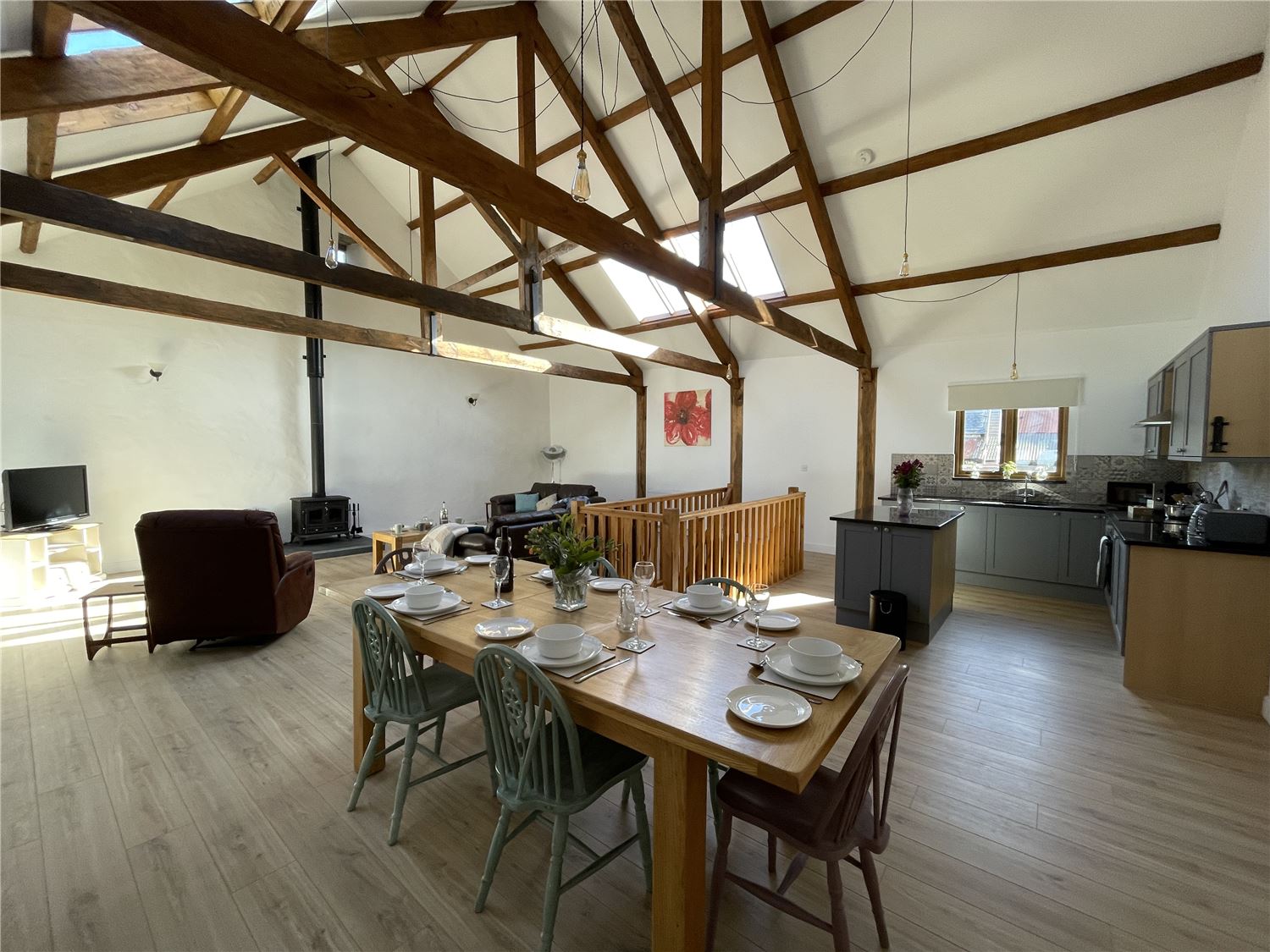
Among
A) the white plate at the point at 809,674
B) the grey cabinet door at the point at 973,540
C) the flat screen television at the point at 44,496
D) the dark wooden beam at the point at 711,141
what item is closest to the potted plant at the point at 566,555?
the white plate at the point at 809,674

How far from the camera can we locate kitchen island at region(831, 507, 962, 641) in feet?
13.3

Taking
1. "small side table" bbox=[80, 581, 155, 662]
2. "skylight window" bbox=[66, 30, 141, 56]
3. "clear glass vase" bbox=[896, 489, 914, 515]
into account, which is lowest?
"small side table" bbox=[80, 581, 155, 662]

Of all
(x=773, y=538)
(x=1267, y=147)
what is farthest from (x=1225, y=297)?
(x=773, y=538)

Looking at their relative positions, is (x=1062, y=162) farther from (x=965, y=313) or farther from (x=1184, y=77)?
(x=965, y=313)

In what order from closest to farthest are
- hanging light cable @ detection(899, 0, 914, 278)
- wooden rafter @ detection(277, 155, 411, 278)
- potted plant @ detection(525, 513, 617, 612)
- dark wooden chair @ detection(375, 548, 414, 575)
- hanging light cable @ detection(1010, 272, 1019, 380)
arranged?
potted plant @ detection(525, 513, 617, 612) < dark wooden chair @ detection(375, 548, 414, 575) < hanging light cable @ detection(899, 0, 914, 278) < hanging light cable @ detection(1010, 272, 1019, 380) < wooden rafter @ detection(277, 155, 411, 278)

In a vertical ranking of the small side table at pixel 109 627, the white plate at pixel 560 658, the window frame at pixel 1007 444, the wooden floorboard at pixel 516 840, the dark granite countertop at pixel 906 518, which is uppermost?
the window frame at pixel 1007 444

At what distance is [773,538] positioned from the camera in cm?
605

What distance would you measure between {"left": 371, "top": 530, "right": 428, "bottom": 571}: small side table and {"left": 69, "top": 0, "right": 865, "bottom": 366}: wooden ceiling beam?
435 cm

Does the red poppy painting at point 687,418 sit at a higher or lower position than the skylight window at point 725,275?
lower

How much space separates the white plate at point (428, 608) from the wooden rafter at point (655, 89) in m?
3.27

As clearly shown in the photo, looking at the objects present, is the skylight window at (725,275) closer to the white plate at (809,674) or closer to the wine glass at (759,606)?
the wine glass at (759,606)

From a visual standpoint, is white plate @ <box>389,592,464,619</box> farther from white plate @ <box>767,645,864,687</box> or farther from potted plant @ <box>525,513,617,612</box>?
white plate @ <box>767,645,864,687</box>

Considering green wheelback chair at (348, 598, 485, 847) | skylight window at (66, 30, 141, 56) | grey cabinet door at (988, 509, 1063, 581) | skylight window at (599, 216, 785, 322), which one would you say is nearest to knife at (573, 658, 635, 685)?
green wheelback chair at (348, 598, 485, 847)

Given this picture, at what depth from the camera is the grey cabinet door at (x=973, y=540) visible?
18.2 feet
